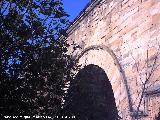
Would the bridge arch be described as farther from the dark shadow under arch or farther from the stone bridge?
the dark shadow under arch

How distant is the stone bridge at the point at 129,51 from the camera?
437 centimetres

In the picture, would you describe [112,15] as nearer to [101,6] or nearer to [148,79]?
[101,6]

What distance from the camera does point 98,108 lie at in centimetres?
701

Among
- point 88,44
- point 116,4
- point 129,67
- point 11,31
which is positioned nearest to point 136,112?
point 129,67

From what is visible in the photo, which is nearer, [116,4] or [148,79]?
[148,79]

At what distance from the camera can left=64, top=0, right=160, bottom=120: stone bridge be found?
437 cm

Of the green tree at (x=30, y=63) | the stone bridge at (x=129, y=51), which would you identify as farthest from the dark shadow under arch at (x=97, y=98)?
the green tree at (x=30, y=63)

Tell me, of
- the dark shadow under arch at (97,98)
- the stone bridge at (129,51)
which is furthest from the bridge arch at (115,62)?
the dark shadow under arch at (97,98)

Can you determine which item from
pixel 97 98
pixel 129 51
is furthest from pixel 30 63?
pixel 97 98

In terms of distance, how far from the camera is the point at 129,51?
518cm

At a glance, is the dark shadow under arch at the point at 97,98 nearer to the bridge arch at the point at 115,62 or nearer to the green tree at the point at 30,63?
the bridge arch at the point at 115,62

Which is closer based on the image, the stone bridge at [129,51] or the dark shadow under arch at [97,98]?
the stone bridge at [129,51]

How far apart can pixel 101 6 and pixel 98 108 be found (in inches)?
88.2

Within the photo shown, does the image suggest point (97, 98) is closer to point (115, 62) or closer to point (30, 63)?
point (115, 62)
